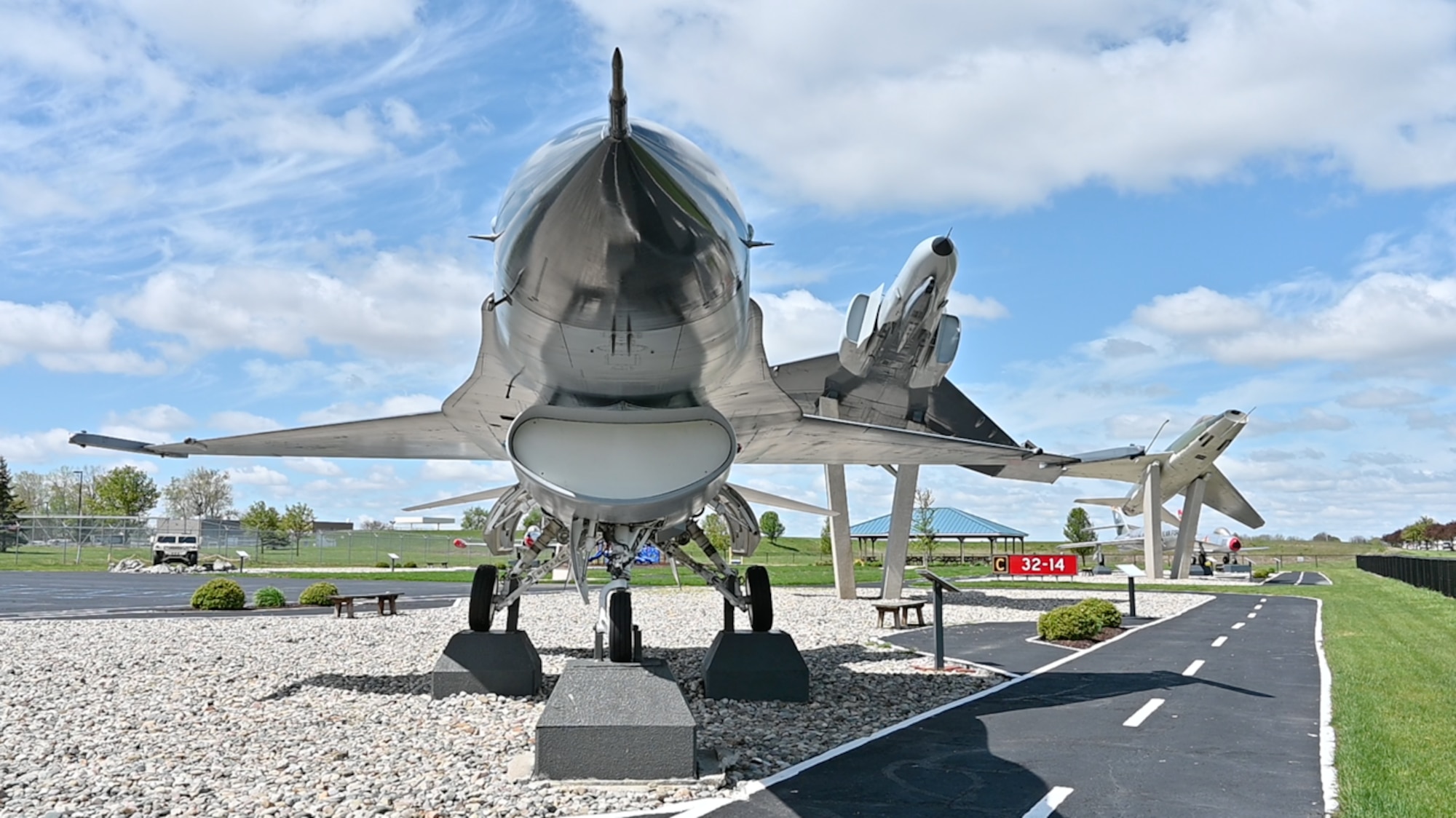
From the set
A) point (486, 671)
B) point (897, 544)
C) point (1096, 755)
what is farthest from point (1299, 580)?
point (486, 671)

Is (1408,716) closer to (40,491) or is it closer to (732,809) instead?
(732,809)

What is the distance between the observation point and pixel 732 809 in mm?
5918

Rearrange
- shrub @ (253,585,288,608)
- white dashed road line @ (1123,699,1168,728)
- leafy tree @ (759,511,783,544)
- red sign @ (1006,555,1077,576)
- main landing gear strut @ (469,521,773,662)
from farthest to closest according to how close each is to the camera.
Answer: leafy tree @ (759,511,783,544) → red sign @ (1006,555,1077,576) → shrub @ (253,585,288,608) → main landing gear strut @ (469,521,773,662) → white dashed road line @ (1123,699,1168,728)

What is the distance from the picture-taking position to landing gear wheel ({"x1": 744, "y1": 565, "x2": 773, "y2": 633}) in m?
10.4

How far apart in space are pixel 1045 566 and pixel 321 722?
20.9m

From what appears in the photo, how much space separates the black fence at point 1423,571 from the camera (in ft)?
97.6

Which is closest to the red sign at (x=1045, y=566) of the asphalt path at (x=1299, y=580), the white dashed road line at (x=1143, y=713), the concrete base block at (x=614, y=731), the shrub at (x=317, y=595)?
the white dashed road line at (x=1143, y=713)

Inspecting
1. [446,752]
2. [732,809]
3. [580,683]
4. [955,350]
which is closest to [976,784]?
[732,809]

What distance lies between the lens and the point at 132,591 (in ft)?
97.1

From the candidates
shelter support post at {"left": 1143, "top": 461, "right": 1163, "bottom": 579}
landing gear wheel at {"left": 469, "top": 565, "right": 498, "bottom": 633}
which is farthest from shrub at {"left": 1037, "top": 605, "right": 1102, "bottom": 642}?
shelter support post at {"left": 1143, "top": 461, "right": 1163, "bottom": 579}

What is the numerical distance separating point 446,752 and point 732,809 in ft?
8.71

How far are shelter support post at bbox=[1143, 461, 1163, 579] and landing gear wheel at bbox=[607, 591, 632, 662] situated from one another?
35.4 meters

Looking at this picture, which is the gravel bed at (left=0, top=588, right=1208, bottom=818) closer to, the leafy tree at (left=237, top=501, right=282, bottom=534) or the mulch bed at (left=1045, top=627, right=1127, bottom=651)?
the mulch bed at (left=1045, top=627, right=1127, bottom=651)

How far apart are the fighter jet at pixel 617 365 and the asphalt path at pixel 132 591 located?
14.8 meters
